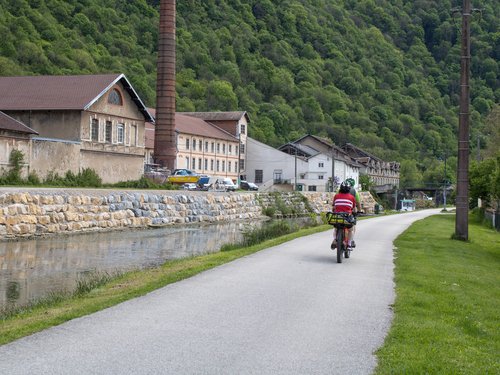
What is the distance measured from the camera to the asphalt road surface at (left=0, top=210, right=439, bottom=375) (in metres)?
7.30

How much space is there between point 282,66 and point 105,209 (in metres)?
142

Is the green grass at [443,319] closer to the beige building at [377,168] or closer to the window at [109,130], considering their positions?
the window at [109,130]

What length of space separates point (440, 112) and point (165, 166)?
121891 mm

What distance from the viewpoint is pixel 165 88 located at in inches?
2594

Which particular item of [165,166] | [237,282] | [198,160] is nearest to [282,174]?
[198,160]

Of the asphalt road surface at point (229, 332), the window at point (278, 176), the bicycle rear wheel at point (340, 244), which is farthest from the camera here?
the window at point (278, 176)

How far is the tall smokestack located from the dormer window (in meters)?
10.0

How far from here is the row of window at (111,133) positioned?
52.9 m

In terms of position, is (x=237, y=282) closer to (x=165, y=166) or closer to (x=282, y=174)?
(x=165, y=166)

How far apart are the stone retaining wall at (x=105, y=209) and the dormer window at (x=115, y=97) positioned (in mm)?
10887

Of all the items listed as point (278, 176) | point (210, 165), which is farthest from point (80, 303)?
point (278, 176)

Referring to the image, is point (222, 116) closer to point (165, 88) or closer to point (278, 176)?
point (278, 176)

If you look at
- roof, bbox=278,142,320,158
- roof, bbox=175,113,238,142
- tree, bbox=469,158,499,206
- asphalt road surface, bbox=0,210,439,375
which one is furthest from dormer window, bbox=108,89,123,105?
roof, bbox=278,142,320,158

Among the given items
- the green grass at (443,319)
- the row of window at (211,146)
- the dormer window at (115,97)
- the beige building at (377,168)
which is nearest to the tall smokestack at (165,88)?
the dormer window at (115,97)
